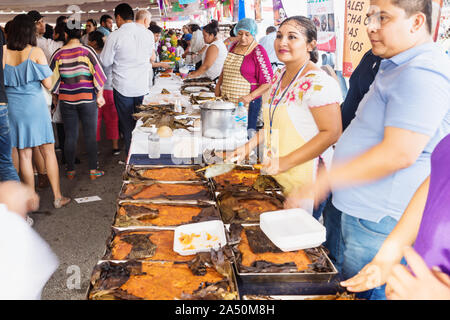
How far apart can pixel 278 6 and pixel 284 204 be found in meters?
3.77

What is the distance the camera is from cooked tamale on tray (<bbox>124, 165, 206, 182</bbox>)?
198cm

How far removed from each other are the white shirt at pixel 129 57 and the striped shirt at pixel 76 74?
0.48m

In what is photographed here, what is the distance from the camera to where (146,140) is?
2.59 meters

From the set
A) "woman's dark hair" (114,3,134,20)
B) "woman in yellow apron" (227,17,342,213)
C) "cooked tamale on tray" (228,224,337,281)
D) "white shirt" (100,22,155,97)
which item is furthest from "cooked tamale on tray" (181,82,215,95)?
"cooked tamale on tray" (228,224,337,281)

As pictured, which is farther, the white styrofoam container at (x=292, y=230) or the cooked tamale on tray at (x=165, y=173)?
the cooked tamale on tray at (x=165, y=173)

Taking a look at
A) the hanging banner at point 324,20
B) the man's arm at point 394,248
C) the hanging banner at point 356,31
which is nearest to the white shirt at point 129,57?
the hanging banner at point 324,20

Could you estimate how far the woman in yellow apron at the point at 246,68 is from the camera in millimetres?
3668

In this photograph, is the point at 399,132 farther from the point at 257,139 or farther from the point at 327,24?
the point at 327,24

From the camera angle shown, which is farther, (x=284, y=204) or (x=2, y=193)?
(x=284, y=204)

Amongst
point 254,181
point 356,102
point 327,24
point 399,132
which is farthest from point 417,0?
point 327,24

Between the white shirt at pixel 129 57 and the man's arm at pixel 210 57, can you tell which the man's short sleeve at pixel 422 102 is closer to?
the white shirt at pixel 129 57

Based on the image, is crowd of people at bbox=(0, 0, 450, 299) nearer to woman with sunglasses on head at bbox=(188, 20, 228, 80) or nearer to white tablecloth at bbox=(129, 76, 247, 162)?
white tablecloth at bbox=(129, 76, 247, 162)

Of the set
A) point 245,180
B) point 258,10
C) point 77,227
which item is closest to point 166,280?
point 245,180

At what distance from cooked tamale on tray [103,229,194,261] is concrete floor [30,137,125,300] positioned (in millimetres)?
679
